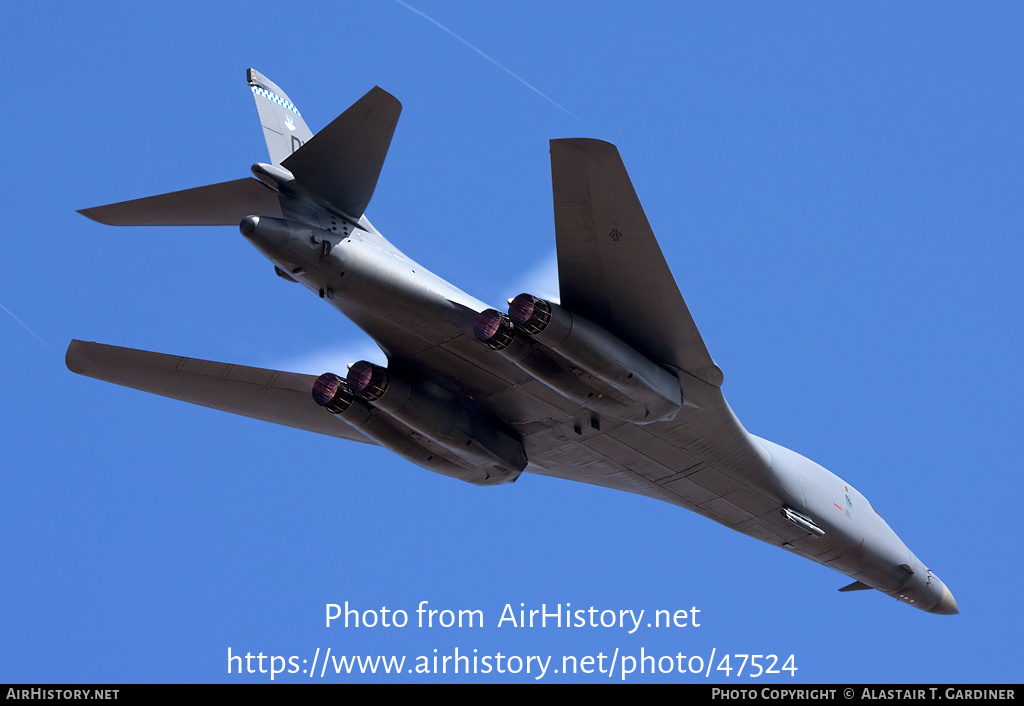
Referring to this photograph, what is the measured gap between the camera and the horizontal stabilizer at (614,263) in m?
12.6

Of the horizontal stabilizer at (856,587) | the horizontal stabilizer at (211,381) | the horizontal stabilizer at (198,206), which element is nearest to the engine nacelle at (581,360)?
the horizontal stabilizer at (198,206)

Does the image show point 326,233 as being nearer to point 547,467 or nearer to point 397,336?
point 397,336

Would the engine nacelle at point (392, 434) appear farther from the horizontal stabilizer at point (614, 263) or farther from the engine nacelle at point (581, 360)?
the horizontal stabilizer at point (614, 263)

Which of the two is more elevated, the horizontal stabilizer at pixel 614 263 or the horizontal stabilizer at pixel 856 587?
the horizontal stabilizer at pixel 614 263

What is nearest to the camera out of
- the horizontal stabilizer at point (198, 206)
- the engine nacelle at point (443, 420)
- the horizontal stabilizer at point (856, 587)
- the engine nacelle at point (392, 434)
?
the horizontal stabilizer at point (198, 206)

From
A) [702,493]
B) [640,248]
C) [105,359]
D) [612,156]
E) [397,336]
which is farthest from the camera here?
[702,493]

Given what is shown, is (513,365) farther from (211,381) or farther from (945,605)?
(945,605)

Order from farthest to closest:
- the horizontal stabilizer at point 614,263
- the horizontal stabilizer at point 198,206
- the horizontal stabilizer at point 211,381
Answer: the horizontal stabilizer at point 211,381, the horizontal stabilizer at point 198,206, the horizontal stabilizer at point 614,263

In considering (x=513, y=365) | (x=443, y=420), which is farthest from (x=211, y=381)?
(x=513, y=365)

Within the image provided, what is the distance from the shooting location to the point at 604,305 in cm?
1414

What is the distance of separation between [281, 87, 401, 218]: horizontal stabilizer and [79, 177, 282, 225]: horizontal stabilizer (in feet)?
1.58

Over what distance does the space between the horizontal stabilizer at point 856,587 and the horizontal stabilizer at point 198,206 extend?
12.4 metres

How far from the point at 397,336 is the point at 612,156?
13.1 feet
